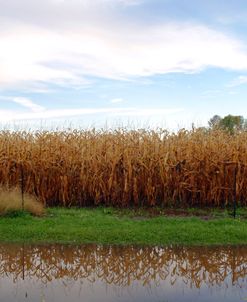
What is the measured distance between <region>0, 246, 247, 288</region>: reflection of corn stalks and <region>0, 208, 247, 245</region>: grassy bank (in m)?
0.52

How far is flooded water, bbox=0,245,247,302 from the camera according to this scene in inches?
294

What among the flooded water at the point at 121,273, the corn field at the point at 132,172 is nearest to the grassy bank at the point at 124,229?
the flooded water at the point at 121,273

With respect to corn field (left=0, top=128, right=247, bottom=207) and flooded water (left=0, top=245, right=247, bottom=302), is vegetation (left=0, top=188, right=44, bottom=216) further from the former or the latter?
flooded water (left=0, top=245, right=247, bottom=302)

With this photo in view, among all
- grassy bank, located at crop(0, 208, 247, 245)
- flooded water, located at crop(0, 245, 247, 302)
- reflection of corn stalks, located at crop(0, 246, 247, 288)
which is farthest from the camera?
grassy bank, located at crop(0, 208, 247, 245)

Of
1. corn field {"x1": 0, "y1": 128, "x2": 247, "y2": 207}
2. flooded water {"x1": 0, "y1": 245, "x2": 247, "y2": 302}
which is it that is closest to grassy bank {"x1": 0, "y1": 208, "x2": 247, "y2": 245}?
flooded water {"x1": 0, "y1": 245, "x2": 247, "y2": 302}

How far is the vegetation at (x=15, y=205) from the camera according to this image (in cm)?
1269

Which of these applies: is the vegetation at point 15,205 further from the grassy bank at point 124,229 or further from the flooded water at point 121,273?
the flooded water at point 121,273

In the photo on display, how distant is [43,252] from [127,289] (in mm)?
2783

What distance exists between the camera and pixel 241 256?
981 cm

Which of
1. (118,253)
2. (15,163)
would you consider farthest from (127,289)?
(15,163)

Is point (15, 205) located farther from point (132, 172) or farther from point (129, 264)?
point (129, 264)

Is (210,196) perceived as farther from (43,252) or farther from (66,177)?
(43,252)

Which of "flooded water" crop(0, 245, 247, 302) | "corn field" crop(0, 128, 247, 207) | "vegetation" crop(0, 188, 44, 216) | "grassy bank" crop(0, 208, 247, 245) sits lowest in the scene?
"flooded water" crop(0, 245, 247, 302)

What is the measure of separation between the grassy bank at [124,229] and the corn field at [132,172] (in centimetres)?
146
